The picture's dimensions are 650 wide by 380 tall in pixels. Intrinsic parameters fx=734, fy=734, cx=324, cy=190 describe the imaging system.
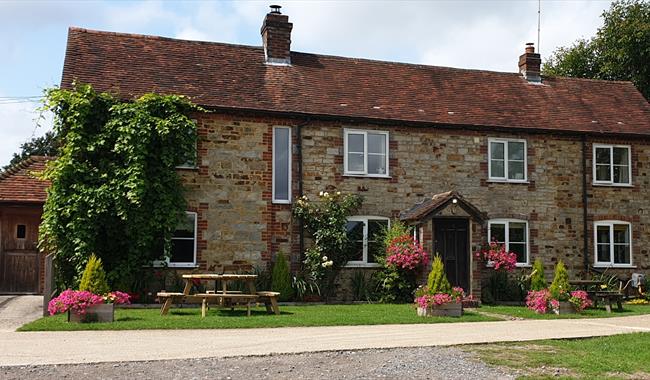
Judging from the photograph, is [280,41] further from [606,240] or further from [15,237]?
[606,240]

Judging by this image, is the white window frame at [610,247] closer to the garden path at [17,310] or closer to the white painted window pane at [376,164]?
the white painted window pane at [376,164]

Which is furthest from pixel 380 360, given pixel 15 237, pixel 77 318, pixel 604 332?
pixel 15 237

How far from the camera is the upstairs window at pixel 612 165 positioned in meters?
24.2

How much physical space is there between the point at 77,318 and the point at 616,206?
1748cm

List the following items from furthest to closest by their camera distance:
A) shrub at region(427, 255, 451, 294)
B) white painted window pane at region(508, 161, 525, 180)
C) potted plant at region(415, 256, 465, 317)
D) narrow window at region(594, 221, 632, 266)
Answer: narrow window at region(594, 221, 632, 266) < white painted window pane at region(508, 161, 525, 180) < shrub at region(427, 255, 451, 294) < potted plant at region(415, 256, 465, 317)

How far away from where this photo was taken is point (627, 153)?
24562mm

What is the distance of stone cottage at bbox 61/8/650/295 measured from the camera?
20656 mm

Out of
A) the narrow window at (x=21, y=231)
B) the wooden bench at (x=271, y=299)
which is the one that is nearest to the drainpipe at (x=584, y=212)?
the wooden bench at (x=271, y=299)

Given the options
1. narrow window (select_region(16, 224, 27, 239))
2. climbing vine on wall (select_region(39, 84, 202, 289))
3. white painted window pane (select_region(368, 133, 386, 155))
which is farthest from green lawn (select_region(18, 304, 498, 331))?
narrow window (select_region(16, 224, 27, 239))

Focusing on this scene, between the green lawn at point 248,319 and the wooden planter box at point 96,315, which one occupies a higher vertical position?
the wooden planter box at point 96,315

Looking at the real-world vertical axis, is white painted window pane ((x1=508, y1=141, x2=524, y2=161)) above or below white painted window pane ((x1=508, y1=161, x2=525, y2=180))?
above

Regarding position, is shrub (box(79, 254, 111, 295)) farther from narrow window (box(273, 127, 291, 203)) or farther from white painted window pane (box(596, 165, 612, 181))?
white painted window pane (box(596, 165, 612, 181))

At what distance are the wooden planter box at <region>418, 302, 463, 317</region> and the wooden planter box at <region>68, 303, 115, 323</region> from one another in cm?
684

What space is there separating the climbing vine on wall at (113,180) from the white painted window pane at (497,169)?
9.52m
